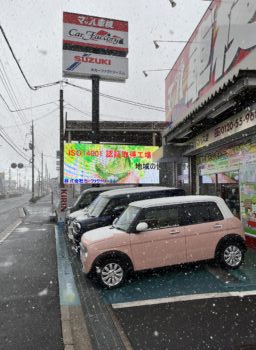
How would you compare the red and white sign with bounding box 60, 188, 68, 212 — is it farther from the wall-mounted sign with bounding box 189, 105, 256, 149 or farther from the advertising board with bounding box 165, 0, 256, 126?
the wall-mounted sign with bounding box 189, 105, 256, 149

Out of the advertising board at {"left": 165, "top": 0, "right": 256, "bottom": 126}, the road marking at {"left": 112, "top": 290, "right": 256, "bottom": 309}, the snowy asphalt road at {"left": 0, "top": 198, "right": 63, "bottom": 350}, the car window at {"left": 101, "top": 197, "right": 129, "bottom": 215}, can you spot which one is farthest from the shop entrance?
the snowy asphalt road at {"left": 0, "top": 198, "right": 63, "bottom": 350}

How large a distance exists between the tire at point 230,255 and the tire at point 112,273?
7.08 ft

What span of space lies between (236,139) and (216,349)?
23.6 feet

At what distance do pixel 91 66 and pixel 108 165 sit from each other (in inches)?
284

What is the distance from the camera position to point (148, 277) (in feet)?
24.2

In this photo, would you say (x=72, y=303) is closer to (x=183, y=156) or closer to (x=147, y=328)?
(x=147, y=328)

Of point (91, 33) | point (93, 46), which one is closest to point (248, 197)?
point (93, 46)

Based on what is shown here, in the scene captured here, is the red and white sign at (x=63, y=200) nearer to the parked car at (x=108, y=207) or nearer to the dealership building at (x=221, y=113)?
the dealership building at (x=221, y=113)

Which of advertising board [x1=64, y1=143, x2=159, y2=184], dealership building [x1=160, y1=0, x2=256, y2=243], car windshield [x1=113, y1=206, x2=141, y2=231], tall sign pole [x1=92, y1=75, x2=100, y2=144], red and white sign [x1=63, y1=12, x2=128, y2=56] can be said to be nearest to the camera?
car windshield [x1=113, y1=206, x2=141, y2=231]

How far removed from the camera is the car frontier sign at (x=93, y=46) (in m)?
20.6

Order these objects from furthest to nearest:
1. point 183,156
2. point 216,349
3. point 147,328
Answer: point 183,156 → point 147,328 → point 216,349

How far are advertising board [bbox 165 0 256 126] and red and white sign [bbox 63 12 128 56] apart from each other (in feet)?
19.2

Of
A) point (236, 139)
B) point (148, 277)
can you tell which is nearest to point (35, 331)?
point (148, 277)

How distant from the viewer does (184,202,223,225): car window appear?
7.42m
